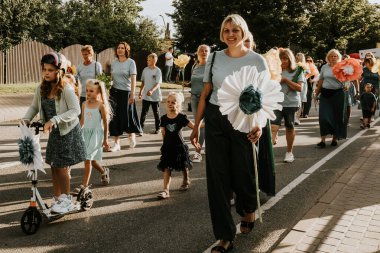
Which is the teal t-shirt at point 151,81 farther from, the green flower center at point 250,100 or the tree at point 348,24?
the tree at point 348,24

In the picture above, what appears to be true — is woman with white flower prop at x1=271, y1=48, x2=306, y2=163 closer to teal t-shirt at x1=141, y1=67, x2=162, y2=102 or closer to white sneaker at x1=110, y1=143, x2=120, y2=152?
white sneaker at x1=110, y1=143, x2=120, y2=152

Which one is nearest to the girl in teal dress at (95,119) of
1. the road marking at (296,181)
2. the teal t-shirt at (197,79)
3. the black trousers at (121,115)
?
the road marking at (296,181)

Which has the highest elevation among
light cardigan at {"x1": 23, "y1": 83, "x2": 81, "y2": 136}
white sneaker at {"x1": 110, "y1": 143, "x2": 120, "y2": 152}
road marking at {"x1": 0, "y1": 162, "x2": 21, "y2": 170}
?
light cardigan at {"x1": 23, "y1": 83, "x2": 81, "y2": 136}

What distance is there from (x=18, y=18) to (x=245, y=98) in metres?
33.4

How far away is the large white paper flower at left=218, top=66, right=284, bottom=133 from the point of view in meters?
3.75

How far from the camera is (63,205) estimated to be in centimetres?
474

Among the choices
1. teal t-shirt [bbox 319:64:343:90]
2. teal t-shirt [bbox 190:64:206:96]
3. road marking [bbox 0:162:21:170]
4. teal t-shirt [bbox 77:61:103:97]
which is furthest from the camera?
teal t-shirt [bbox 319:64:343:90]

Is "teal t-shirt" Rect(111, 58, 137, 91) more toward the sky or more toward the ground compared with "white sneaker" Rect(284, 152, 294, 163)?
more toward the sky

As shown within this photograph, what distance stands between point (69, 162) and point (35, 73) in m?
20.4

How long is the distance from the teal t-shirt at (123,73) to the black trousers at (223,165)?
515cm

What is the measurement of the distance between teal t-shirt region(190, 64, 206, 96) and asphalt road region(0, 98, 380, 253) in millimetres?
1357

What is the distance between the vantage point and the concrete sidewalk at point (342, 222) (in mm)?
4125

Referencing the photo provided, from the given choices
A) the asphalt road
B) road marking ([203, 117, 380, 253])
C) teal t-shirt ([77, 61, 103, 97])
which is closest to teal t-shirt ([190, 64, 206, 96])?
the asphalt road

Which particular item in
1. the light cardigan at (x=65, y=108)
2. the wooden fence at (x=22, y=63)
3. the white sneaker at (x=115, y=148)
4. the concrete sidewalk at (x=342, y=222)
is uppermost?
the wooden fence at (x=22, y=63)
